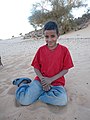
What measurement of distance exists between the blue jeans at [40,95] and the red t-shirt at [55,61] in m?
0.18

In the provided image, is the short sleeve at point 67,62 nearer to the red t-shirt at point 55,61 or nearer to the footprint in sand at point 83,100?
the red t-shirt at point 55,61

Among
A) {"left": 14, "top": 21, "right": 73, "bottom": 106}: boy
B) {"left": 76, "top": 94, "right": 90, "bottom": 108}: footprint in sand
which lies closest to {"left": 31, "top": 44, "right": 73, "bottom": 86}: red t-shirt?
{"left": 14, "top": 21, "right": 73, "bottom": 106}: boy

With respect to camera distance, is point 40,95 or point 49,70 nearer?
point 40,95

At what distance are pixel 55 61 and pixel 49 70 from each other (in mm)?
153

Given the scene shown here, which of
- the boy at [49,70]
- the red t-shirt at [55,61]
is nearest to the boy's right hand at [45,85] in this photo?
the boy at [49,70]

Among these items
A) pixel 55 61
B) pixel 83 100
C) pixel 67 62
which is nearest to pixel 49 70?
pixel 55 61

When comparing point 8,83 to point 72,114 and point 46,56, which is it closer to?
point 46,56

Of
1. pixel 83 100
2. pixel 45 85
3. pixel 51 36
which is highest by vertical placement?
pixel 51 36

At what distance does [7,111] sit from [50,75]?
0.78 meters

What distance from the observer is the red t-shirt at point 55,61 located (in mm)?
3070

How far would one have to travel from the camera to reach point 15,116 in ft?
8.47

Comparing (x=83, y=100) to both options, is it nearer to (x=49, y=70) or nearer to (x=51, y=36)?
(x=49, y=70)

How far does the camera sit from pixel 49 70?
3.10m

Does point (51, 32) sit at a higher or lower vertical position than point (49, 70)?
higher
